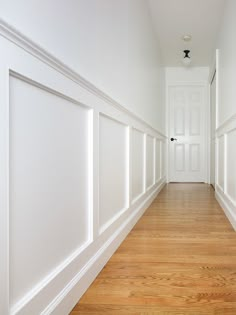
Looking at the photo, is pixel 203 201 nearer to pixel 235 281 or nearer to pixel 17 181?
pixel 235 281

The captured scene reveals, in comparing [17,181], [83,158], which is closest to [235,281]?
[83,158]

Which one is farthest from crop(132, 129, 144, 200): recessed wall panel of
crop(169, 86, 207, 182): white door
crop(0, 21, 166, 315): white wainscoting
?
crop(169, 86, 207, 182): white door

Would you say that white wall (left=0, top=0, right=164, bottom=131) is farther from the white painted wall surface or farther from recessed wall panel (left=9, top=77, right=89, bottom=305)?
the white painted wall surface

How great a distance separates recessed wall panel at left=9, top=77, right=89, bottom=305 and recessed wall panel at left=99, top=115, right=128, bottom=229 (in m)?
0.37

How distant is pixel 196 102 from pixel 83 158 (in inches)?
221

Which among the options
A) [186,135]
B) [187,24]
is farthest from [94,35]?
[186,135]

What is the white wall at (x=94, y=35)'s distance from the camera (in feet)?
3.30

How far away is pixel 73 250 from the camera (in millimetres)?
1370

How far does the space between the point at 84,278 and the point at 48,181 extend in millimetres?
530

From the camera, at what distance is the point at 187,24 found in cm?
451

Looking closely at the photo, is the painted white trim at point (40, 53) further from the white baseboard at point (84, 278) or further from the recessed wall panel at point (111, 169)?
the white baseboard at point (84, 278)

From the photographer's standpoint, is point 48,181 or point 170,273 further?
point 170,273

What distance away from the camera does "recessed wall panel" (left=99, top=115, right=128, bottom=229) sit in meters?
1.84

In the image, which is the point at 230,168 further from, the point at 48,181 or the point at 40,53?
the point at 40,53
